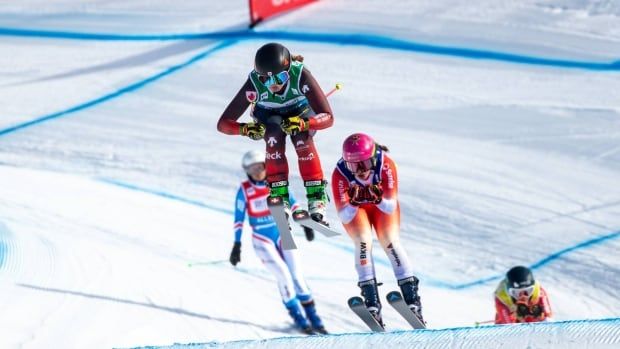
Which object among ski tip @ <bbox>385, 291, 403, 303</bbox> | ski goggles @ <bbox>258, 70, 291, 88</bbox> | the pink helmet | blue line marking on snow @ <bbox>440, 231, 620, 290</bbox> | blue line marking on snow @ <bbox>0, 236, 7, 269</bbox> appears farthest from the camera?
blue line marking on snow @ <bbox>440, 231, 620, 290</bbox>

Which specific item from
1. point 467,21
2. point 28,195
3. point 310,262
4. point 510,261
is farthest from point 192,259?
point 467,21

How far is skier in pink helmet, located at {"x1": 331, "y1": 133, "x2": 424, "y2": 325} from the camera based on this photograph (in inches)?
352

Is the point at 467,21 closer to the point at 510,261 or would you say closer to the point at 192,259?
the point at 510,261

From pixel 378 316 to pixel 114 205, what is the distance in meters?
8.69

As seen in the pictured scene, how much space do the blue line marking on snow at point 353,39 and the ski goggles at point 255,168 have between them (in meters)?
7.98

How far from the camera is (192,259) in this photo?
16094 mm

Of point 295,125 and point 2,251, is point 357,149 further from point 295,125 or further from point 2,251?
point 2,251

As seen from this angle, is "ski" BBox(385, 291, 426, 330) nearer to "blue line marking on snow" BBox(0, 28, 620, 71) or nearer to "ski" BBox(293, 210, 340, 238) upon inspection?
"ski" BBox(293, 210, 340, 238)

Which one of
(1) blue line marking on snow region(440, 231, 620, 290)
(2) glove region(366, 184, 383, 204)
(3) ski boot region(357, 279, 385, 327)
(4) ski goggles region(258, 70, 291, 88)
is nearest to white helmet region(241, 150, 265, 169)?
(1) blue line marking on snow region(440, 231, 620, 290)

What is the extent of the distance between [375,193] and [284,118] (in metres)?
1.19

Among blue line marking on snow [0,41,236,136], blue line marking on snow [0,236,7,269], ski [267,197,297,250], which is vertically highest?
ski [267,197,297,250]

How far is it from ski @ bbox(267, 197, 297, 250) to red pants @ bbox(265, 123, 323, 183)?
17 cm

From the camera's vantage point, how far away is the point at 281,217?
28.8 ft

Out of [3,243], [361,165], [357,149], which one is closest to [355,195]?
[361,165]
